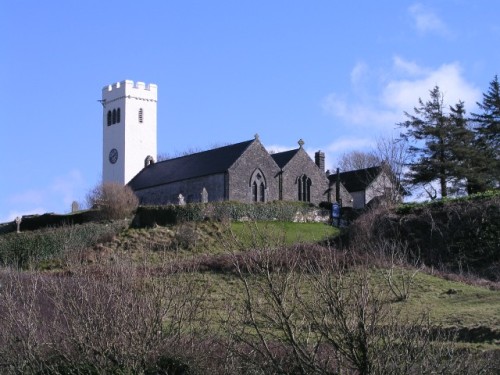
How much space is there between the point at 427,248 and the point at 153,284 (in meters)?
22.4

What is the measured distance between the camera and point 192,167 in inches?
2331

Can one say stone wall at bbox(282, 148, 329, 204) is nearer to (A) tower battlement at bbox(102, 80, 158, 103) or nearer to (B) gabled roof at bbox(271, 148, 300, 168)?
(B) gabled roof at bbox(271, 148, 300, 168)

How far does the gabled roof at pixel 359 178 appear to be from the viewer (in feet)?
220

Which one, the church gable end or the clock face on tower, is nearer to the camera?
the church gable end

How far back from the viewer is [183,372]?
47.6ft

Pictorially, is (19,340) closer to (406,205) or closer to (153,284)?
(153,284)

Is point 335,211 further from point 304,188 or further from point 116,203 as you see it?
point 116,203

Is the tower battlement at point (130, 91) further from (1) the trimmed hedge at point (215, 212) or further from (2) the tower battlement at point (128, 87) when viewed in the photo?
(1) the trimmed hedge at point (215, 212)

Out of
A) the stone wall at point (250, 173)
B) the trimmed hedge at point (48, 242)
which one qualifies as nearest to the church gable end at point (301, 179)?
the stone wall at point (250, 173)

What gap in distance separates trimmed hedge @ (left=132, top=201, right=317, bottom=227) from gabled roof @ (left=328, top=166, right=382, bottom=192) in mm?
19292

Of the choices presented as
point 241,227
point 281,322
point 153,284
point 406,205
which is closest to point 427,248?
point 406,205

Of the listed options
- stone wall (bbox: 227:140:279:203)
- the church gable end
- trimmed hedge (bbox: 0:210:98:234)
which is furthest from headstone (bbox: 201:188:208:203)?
trimmed hedge (bbox: 0:210:98:234)

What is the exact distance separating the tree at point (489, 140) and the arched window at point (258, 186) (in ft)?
46.8

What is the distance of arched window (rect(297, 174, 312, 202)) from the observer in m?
58.8
